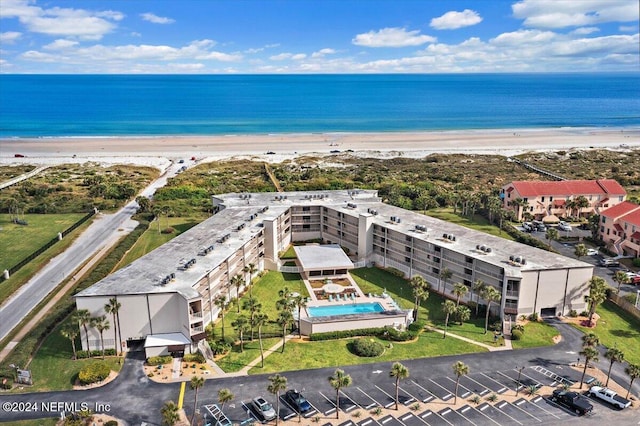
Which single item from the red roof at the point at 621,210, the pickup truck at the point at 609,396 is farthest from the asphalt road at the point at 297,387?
the red roof at the point at 621,210

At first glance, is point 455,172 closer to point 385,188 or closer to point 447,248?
point 385,188

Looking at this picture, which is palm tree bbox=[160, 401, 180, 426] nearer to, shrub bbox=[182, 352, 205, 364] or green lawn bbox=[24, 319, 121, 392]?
shrub bbox=[182, 352, 205, 364]

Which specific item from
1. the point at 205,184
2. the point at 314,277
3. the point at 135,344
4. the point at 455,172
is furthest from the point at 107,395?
the point at 455,172

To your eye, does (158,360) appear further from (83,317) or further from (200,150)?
(200,150)

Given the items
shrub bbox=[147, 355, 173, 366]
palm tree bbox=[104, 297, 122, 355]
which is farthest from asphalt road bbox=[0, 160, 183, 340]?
shrub bbox=[147, 355, 173, 366]

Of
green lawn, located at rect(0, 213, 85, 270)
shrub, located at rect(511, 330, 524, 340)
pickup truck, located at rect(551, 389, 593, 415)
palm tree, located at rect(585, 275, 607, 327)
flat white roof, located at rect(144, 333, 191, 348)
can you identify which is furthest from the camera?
green lawn, located at rect(0, 213, 85, 270)

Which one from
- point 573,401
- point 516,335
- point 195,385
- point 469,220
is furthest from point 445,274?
point 469,220
